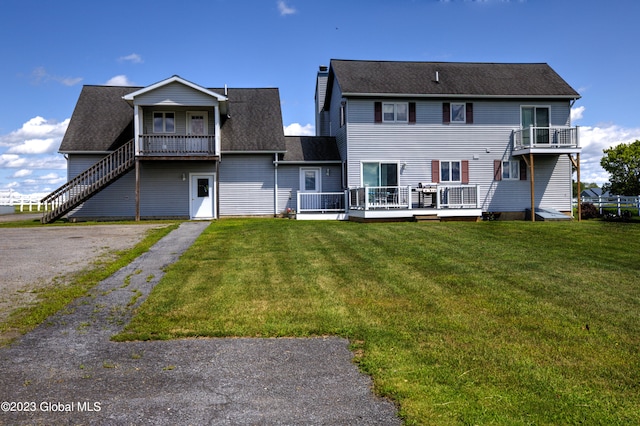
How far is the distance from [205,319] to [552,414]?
160 inches

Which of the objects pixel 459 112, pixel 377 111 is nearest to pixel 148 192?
pixel 377 111

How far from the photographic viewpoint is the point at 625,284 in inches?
325

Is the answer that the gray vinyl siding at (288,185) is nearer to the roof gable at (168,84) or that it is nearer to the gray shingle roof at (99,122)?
the roof gable at (168,84)

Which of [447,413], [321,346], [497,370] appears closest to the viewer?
[447,413]

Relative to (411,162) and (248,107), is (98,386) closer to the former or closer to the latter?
(411,162)

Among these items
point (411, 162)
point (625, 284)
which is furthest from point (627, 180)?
point (625, 284)

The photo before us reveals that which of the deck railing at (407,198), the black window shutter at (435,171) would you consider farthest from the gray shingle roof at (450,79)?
the deck railing at (407,198)

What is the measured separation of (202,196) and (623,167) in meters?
62.5

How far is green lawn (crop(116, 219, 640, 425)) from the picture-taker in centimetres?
411

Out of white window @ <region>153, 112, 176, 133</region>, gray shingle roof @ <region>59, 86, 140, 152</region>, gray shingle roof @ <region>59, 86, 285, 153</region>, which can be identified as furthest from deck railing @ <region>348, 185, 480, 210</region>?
gray shingle roof @ <region>59, 86, 140, 152</region>

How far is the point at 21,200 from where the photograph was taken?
118ft

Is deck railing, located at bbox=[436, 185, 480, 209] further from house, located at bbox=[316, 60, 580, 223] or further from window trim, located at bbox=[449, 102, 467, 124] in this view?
window trim, located at bbox=[449, 102, 467, 124]

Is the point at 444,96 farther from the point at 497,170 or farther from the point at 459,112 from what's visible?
the point at 497,170

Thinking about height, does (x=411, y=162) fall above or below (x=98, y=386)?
above
